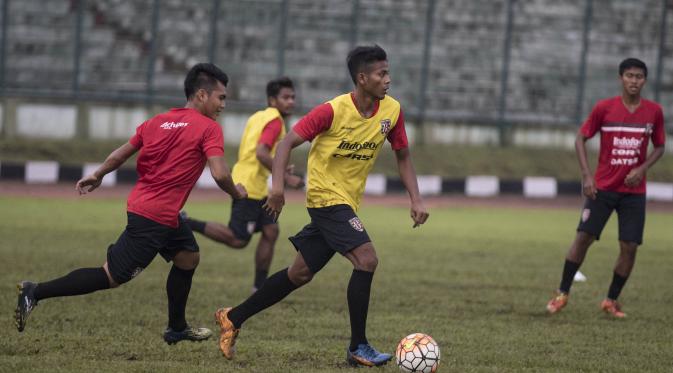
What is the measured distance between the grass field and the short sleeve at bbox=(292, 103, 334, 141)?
137cm

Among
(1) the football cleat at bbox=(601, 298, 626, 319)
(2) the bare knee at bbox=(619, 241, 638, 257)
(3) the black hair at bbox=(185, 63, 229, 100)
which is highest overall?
(3) the black hair at bbox=(185, 63, 229, 100)

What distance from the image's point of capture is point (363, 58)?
684cm

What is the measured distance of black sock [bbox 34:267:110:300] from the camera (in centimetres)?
679

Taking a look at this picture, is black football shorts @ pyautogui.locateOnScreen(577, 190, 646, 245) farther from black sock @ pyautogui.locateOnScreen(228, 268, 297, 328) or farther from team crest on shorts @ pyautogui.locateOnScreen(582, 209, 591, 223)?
black sock @ pyautogui.locateOnScreen(228, 268, 297, 328)

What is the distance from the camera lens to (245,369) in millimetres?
6469

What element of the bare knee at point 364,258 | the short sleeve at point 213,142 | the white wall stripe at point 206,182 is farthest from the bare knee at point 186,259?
the white wall stripe at point 206,182

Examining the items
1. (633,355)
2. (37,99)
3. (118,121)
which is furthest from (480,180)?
(633,355)

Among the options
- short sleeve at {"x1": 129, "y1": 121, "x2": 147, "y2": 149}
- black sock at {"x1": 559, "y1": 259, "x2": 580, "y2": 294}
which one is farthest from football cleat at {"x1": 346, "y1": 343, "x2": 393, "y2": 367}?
black sock at {"x1": 559, "y1": 259, "x2": 580, "y2": 294}

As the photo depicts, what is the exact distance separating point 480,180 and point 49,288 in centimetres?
1664

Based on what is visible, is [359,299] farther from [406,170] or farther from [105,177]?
[105,177]

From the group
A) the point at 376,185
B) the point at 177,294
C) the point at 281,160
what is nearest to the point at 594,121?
the point at 281,160

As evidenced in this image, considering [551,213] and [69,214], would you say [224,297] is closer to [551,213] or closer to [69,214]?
[69,214]

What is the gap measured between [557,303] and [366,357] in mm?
3069

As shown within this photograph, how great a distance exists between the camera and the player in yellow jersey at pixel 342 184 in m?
6.70
